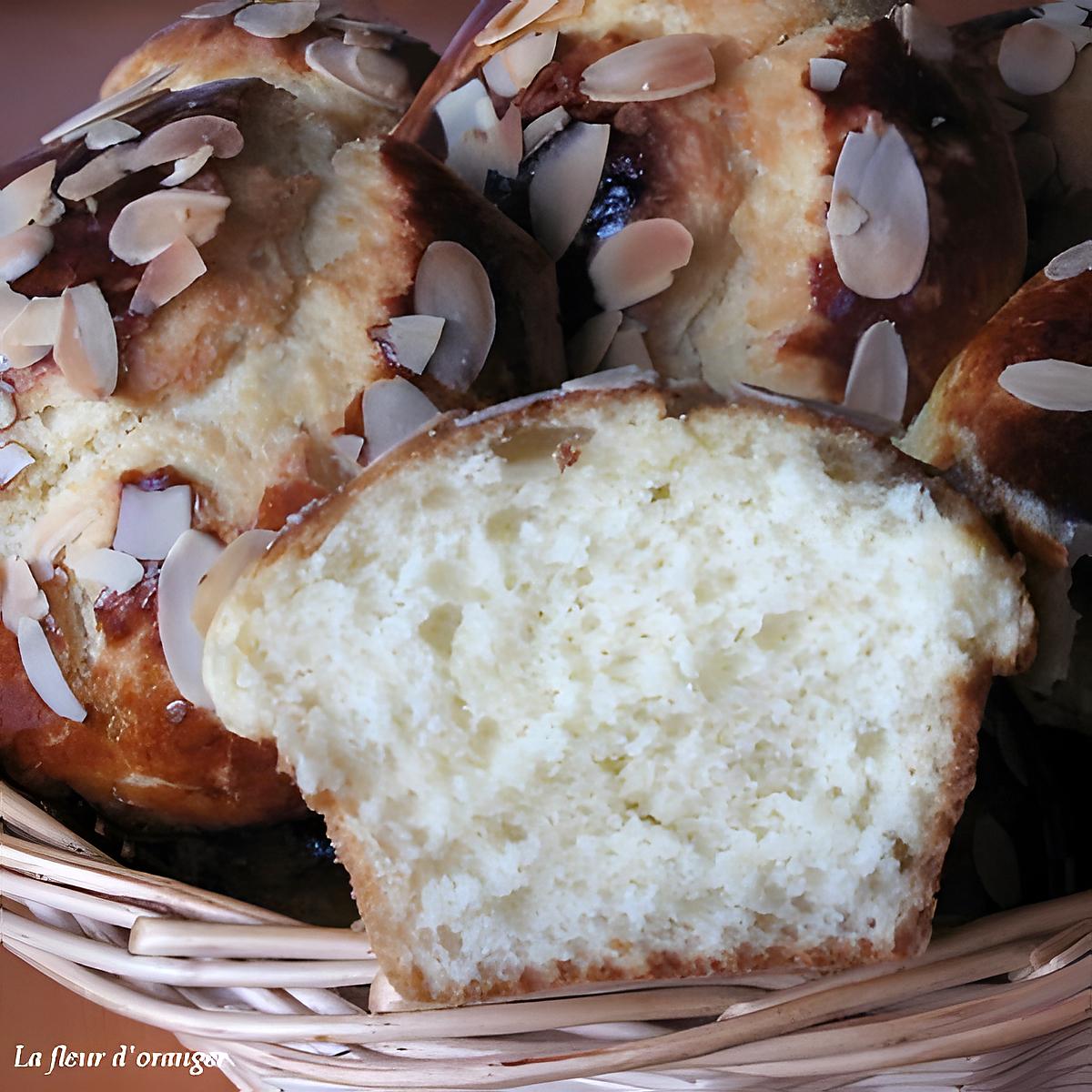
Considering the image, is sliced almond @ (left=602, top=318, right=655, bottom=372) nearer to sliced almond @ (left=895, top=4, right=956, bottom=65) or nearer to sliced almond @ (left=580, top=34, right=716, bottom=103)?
sliced almond @ (left=580, top=34, right=716, bottom=103)

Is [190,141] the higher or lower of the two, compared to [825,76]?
higher

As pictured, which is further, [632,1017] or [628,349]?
[628,349]

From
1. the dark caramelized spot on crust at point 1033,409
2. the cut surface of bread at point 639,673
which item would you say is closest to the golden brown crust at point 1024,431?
the dark caramelized spot on crust at point 1033,409

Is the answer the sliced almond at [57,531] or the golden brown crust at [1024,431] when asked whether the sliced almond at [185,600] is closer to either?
the sliced almond at [57,531]

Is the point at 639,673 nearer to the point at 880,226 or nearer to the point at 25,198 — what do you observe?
the point at 880,226

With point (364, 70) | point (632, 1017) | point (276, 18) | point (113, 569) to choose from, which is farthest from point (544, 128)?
point (632, 1017)
